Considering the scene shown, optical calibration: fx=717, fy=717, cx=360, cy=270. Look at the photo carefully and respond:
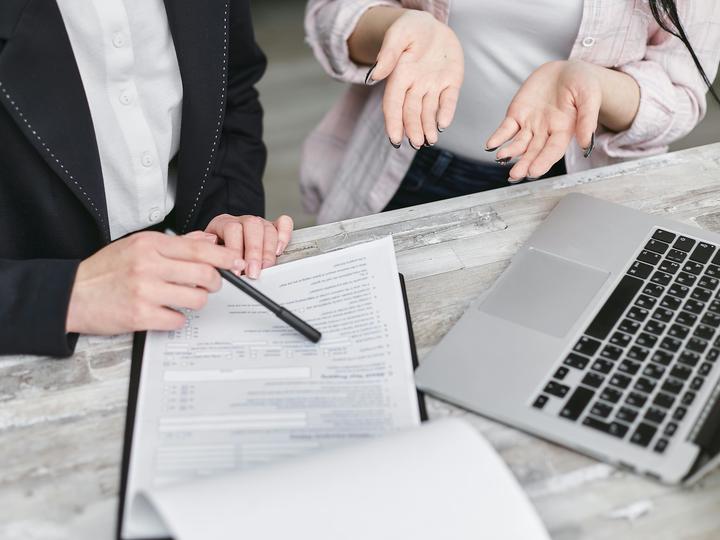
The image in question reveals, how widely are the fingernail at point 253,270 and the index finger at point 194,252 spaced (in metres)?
0.05

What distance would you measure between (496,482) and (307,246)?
404mm

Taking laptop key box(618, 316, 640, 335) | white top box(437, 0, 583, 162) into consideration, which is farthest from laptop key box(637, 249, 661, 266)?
white top box(437, 0, 583, 162)

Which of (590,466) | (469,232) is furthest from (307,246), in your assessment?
(590,466)

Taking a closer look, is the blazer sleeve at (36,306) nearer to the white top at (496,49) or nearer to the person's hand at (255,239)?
the person's hand at (255,239)

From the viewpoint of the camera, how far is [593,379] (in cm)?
62

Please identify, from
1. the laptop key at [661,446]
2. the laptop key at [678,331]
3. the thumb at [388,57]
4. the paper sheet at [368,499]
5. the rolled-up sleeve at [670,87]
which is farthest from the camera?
the rolled-up sleeve at [670,87]

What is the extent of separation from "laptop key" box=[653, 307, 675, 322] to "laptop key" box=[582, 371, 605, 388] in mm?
106

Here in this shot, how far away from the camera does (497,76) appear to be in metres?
1.14

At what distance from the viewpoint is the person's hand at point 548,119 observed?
845 millimetres

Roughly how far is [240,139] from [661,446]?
77 centimetres

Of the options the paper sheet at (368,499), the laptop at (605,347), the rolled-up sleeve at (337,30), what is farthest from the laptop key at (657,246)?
the rolled-up sleeve at (337,30)

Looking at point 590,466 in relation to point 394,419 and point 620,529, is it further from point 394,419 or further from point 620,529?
point 394,419

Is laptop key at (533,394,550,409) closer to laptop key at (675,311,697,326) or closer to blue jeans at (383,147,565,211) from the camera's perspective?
laptop key at (675,311,697,326)

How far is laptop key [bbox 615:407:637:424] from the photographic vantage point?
22.9 inches
